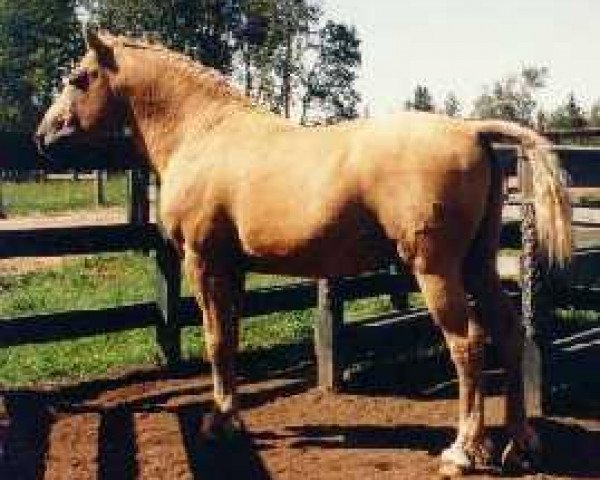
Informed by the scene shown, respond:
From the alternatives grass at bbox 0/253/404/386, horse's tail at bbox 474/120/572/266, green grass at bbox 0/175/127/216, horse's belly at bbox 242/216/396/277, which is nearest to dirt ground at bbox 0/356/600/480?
grass at bbox 0/253/404/386

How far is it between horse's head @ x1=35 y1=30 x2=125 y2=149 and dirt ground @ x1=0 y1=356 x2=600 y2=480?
6.53 ft

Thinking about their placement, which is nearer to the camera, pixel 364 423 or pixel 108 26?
pixel 364 423

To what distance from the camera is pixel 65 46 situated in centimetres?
7462

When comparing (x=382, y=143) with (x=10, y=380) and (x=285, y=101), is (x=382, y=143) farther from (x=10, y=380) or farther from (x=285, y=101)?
(x=285, y=101)

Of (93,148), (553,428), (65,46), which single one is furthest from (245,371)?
(65,46)

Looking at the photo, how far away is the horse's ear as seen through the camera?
21.3 ft

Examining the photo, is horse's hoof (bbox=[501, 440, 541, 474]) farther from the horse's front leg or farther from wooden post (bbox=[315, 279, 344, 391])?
wooden post (bbox=[315, 279, 344, 391])

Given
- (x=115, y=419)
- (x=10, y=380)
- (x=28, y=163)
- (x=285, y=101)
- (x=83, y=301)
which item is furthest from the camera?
(x=285, y=101)

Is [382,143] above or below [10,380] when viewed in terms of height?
above

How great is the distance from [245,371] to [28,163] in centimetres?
247

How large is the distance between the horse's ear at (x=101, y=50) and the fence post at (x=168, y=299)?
5.72ft

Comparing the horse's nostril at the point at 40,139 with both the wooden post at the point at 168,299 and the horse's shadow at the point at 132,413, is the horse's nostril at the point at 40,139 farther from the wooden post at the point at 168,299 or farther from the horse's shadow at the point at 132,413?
the horse's shadow at the point at 132,413

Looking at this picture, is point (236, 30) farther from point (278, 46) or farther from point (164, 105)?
point (164, 105)

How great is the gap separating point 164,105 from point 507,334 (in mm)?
2829
